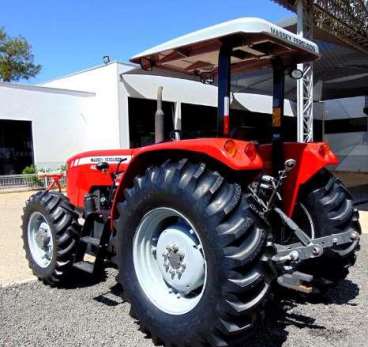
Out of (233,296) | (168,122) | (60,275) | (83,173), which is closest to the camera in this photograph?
(233,296)

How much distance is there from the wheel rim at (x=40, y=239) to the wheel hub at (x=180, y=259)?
5.35 feet

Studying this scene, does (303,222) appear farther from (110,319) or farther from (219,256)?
(110,319)

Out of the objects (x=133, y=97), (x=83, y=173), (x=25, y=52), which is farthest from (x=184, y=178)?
(x=25, y=52)

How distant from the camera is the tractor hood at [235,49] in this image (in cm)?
281

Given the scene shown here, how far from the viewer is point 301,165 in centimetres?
346

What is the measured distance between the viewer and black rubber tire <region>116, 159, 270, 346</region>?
2537 millimetres

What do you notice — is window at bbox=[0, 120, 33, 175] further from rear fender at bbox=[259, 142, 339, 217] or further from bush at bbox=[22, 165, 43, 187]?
rear fender at bbox=[259, 142, 339, 217]

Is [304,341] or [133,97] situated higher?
[133,97]

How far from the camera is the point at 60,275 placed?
4215 millimetres

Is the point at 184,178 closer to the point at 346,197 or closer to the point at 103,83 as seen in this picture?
the point at 346,197

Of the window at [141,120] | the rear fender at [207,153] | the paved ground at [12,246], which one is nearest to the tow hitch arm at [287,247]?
the rear fender at [207,153]

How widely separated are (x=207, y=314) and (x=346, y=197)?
1801mm

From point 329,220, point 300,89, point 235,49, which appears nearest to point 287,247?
point 329,220

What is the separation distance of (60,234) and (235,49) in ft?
7.75
